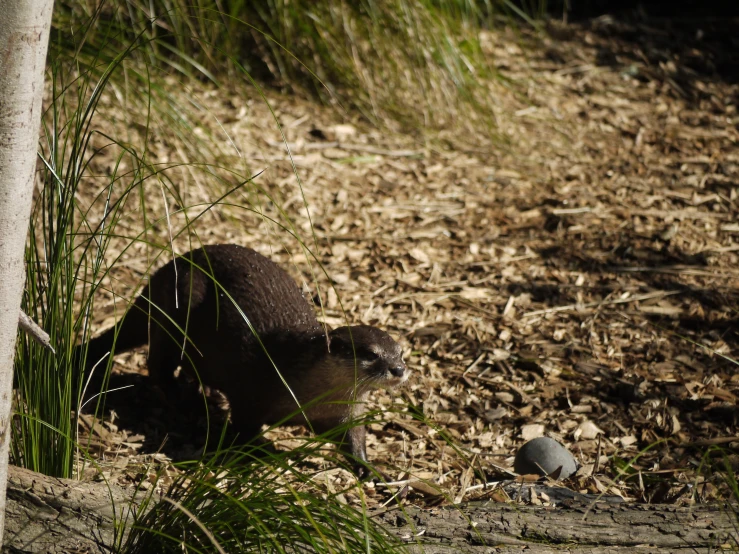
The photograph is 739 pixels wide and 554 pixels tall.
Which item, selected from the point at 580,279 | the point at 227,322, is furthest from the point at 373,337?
the point at 580,279

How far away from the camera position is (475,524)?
7.39 ft

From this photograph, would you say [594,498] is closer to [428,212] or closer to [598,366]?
[598,366]

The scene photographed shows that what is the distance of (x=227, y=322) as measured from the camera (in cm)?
305

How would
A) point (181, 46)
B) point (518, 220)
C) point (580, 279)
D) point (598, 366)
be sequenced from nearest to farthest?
point (598, 366) → point (580, 279) → point (518, 220) → point (181, 46)

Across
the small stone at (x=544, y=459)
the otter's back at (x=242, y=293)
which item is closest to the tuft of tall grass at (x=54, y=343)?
the otter's back at (x=242, y=293)

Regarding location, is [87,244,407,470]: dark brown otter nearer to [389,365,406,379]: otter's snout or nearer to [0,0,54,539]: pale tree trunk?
[389,365,406,379]: otter's snout

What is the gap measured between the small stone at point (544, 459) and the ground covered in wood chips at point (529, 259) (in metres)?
0.06

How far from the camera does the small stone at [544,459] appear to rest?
281 cm

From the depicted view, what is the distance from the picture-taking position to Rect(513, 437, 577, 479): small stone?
2809 mm

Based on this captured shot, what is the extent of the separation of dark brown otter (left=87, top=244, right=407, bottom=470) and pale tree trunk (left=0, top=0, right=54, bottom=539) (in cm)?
113

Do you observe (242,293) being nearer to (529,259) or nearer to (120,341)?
(120,341)

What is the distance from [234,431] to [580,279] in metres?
1.90

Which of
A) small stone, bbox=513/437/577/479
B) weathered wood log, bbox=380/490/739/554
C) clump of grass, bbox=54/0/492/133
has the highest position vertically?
clump of grass, bbox=54/0/492/133

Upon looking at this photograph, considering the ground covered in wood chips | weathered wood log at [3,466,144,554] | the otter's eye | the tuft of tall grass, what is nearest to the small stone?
the ground covered in wood chips
